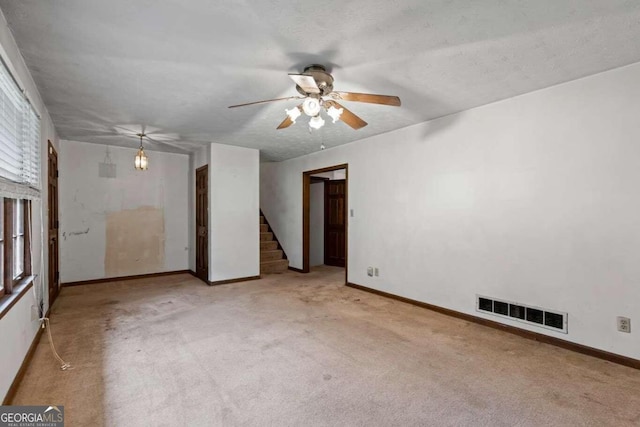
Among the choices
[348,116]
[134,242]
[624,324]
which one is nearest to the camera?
[624,324]

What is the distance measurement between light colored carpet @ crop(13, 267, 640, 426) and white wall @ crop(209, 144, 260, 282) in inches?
60.5

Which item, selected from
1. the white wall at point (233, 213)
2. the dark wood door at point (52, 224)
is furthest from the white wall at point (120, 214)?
the white wall at point (233, 213)

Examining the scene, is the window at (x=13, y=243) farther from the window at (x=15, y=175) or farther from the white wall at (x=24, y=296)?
the white wall at (x=24, y=296)

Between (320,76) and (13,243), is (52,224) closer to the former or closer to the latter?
(13,243)

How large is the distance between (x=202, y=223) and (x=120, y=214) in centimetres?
143

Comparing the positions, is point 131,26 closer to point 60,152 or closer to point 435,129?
point 435,129

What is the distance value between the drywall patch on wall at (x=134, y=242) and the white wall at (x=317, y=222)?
3.07m

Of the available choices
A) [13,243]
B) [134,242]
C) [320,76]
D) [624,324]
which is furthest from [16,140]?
[624,324]

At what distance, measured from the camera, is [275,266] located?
6.55m

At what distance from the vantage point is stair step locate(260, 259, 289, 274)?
6.39 metres

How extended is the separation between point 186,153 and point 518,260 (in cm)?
564

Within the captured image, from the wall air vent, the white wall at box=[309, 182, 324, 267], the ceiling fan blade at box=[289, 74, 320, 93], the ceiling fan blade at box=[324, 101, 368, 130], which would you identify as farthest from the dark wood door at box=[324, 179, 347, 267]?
the ceiling fan blade at box=[289, 74, 320, 93]

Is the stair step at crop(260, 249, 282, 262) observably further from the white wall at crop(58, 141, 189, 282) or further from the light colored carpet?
the light colored carpet

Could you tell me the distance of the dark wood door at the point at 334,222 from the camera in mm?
7023
